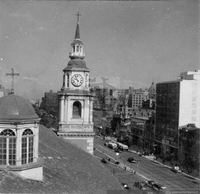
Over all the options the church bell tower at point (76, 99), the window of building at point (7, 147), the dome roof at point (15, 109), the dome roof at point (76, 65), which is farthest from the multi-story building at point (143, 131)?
the window of building at point (7, 147)

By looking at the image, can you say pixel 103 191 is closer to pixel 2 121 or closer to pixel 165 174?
pixel 2 121

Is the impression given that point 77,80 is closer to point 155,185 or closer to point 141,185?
point 141,185

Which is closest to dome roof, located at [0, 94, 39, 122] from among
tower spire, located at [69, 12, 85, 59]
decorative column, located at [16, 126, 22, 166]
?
decorative column, located at [16, 126, 22, 166]

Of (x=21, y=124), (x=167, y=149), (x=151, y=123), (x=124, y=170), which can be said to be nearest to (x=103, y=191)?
(x=21, y=124)

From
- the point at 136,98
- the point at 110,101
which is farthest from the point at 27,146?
the point at 136,98

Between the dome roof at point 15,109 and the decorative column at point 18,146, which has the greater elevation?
the dome roof at point 15,109

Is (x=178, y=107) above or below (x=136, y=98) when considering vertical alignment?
below

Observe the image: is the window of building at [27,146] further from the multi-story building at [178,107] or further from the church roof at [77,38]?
the multi-story building at [178,107]
